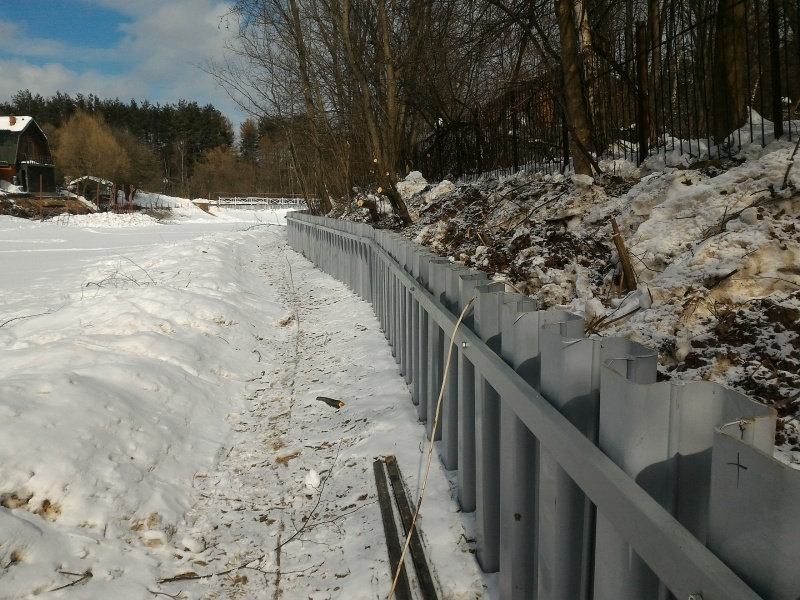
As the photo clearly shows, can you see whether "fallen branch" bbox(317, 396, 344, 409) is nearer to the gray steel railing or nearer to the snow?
the gray steel railing

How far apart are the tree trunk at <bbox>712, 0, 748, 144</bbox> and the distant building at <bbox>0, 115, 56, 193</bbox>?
65.6 meters

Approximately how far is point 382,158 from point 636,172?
8412mm

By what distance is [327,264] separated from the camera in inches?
473

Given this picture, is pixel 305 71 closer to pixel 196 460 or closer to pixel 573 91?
pixel 573 91

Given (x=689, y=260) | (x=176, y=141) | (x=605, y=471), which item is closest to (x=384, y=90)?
(x=689, y=260)

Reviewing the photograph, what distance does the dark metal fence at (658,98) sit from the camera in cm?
581

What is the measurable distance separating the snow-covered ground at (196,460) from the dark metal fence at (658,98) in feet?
13.3

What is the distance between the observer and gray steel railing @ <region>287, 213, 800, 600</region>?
41.6 inches

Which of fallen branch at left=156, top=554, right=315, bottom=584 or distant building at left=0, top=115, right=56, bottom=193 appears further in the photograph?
distant building at left=0, top=115, right=56, bottom=193

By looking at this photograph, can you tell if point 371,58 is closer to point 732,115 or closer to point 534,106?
point 534,106

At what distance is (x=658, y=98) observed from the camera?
9.23m

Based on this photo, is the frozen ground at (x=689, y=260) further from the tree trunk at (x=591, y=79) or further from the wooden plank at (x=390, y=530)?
the wooden plank at (x=390, y=530)

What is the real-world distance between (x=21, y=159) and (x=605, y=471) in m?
73.6

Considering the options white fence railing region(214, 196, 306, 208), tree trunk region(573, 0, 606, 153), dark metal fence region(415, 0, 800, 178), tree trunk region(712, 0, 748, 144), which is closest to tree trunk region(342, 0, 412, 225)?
dark metal fence region(415, 0, 800, 178)
